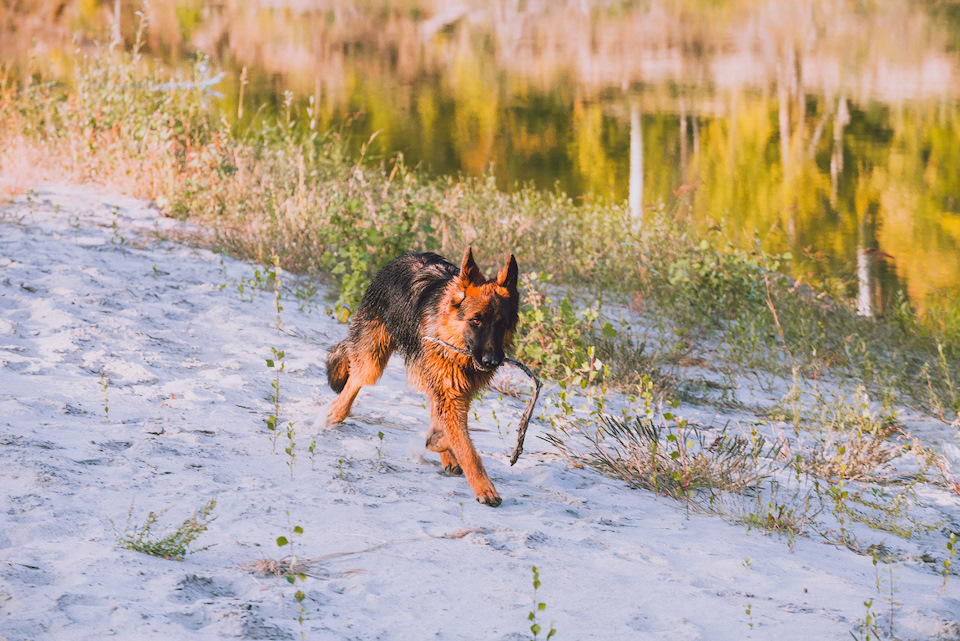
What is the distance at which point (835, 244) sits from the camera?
61.0 feet

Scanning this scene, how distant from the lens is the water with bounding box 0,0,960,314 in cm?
1944

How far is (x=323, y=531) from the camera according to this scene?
3.57 metres

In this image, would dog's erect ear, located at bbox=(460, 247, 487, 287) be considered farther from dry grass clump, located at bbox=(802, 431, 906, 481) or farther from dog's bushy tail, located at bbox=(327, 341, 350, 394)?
dry grass clump, located at bbox=(802, 431, 906, 481)

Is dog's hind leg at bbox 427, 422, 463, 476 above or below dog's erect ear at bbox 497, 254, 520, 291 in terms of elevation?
below

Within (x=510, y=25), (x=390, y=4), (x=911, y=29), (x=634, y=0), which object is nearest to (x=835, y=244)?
(x=911, y=29)

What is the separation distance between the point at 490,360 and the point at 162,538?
1.75 metres

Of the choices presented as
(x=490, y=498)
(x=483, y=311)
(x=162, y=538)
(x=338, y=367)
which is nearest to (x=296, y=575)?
(x=162, y=538)

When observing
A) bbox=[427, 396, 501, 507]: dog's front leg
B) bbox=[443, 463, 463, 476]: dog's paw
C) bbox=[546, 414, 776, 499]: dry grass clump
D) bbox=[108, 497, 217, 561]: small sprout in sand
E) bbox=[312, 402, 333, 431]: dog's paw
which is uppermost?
bbox=[108, 497, 217, 561]: small sprout in sand

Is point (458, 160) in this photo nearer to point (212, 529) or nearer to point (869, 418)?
point (869, 418)

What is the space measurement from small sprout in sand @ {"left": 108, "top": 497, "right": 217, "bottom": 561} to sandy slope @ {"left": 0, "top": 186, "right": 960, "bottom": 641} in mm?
49

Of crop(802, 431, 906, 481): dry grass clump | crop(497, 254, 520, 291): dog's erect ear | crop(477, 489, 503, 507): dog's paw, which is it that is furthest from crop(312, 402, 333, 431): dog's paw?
crop(802, 431, 906, 481): dry grass clump

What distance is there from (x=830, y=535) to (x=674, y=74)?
2190 cm

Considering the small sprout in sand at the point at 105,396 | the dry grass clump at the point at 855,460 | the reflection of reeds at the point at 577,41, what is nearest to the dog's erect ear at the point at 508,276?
the small sprout in sand at the point at 105,396

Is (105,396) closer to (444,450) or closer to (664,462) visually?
(444,450)
